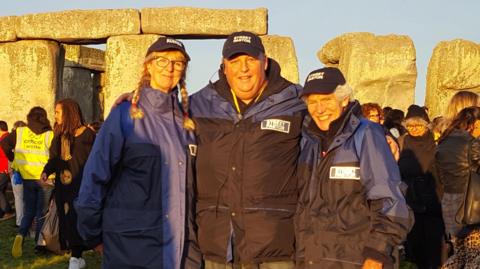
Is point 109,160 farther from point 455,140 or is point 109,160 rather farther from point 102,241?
point 455,140

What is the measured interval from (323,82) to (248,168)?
1.91ft

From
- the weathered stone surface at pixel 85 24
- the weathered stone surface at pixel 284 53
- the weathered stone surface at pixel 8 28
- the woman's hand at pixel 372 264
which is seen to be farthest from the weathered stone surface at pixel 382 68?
the woman's hand at pixel 372 264

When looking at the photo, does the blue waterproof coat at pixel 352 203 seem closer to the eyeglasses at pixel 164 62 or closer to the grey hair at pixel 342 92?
the grey hair at pixel 342 92

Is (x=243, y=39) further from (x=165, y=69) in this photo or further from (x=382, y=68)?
(x=382, y=68)

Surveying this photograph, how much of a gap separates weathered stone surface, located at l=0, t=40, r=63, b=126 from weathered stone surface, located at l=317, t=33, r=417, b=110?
5.56m

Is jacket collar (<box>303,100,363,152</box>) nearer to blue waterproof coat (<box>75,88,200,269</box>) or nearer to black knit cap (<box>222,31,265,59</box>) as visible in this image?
black knit cap (<box>222,31,265,59</box>)

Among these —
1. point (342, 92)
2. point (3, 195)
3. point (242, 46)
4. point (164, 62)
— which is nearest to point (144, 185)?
point (164, 62)

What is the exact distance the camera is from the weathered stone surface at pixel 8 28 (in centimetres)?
1310

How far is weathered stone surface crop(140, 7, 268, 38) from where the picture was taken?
12680 millimetres

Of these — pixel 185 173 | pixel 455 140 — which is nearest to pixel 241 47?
pixel 185 173

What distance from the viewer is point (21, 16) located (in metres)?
13.1

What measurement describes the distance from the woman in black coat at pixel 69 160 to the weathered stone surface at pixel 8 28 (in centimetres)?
639

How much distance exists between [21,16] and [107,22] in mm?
1629

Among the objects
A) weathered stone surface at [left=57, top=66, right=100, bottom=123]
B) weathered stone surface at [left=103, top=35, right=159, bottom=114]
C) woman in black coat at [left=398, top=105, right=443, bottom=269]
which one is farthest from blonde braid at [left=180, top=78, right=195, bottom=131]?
weathered stone surface at [left=57, top=66, right=100, bottom=123]
